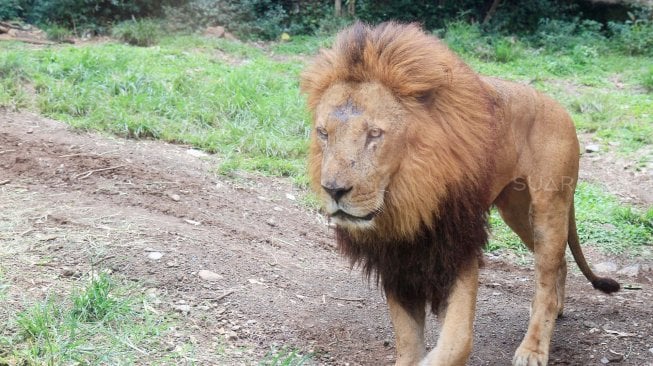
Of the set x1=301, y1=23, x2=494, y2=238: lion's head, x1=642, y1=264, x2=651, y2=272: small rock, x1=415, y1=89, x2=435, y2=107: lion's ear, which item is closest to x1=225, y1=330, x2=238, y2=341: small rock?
x1=301, y1=23, x2=494, y2=238: lion's head

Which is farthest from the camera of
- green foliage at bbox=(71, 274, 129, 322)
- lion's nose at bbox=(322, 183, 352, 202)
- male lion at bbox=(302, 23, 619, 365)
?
green foliage at bbox=(71, 274, 129, 322)

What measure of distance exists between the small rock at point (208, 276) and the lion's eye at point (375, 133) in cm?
140

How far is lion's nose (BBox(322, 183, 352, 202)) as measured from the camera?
2688 mm

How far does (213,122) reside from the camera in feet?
22.9

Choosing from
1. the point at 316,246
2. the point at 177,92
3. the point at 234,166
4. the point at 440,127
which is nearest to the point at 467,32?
the point at 177,92

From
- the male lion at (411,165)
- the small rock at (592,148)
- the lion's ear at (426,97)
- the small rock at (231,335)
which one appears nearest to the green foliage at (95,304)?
the small rock at (231,335)

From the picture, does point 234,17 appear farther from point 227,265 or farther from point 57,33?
point 227,265

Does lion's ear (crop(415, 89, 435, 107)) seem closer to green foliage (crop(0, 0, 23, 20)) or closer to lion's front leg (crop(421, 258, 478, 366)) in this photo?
lion's front leg (crop(421, 258, 478, 366))

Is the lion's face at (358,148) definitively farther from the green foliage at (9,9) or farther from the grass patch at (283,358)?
the green foliage at (9,9)

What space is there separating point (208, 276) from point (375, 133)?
1.43m

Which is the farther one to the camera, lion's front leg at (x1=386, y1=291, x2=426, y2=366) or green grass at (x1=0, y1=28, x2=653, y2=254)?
green grass at (x1=0, y1=28, x2=653, y2=254)

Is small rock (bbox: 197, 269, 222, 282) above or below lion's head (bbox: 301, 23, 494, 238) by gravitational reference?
below

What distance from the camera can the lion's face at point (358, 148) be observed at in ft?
8.94

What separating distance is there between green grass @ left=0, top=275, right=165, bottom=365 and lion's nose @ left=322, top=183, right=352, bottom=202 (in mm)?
1010
